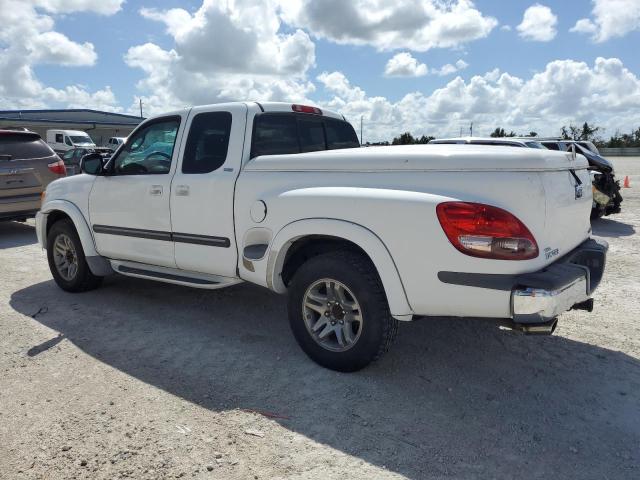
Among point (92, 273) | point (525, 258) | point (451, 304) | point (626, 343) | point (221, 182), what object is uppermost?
point (221, 182)

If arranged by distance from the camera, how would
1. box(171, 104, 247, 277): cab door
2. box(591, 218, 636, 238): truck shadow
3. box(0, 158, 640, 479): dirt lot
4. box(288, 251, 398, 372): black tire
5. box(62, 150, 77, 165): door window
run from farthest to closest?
box(62, 150, 77, 165): door window
box(591, 218, 636, 238): truck shadow
box(171, 104, 247, 277): cab door
box(288, 251, 398, 372): black tire
box(0, 158, 640, 479): dirt lot

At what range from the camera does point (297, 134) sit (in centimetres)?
462

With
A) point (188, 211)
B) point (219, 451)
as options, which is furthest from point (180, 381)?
point (188, 211)

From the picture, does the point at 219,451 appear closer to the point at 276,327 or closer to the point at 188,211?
the point at 276,327

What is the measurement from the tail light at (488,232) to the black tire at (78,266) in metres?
4.09

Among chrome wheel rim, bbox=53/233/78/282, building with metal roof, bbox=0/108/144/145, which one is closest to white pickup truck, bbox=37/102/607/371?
chrome wheel rim, bbox=53/233/78/282

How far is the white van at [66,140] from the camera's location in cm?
2698

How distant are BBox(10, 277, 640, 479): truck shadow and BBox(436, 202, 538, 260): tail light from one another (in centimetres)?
100

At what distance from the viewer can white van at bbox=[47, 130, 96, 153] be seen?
26977mm

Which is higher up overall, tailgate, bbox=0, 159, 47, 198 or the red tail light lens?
the red tail light lens

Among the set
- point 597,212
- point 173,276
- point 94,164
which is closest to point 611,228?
point 597,212

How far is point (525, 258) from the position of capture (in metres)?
2.91

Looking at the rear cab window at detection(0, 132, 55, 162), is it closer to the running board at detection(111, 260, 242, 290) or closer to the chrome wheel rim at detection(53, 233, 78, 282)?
the chrome wheel rim at detection(53, 233, 78, 282)

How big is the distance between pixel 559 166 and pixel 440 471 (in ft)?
6.36
